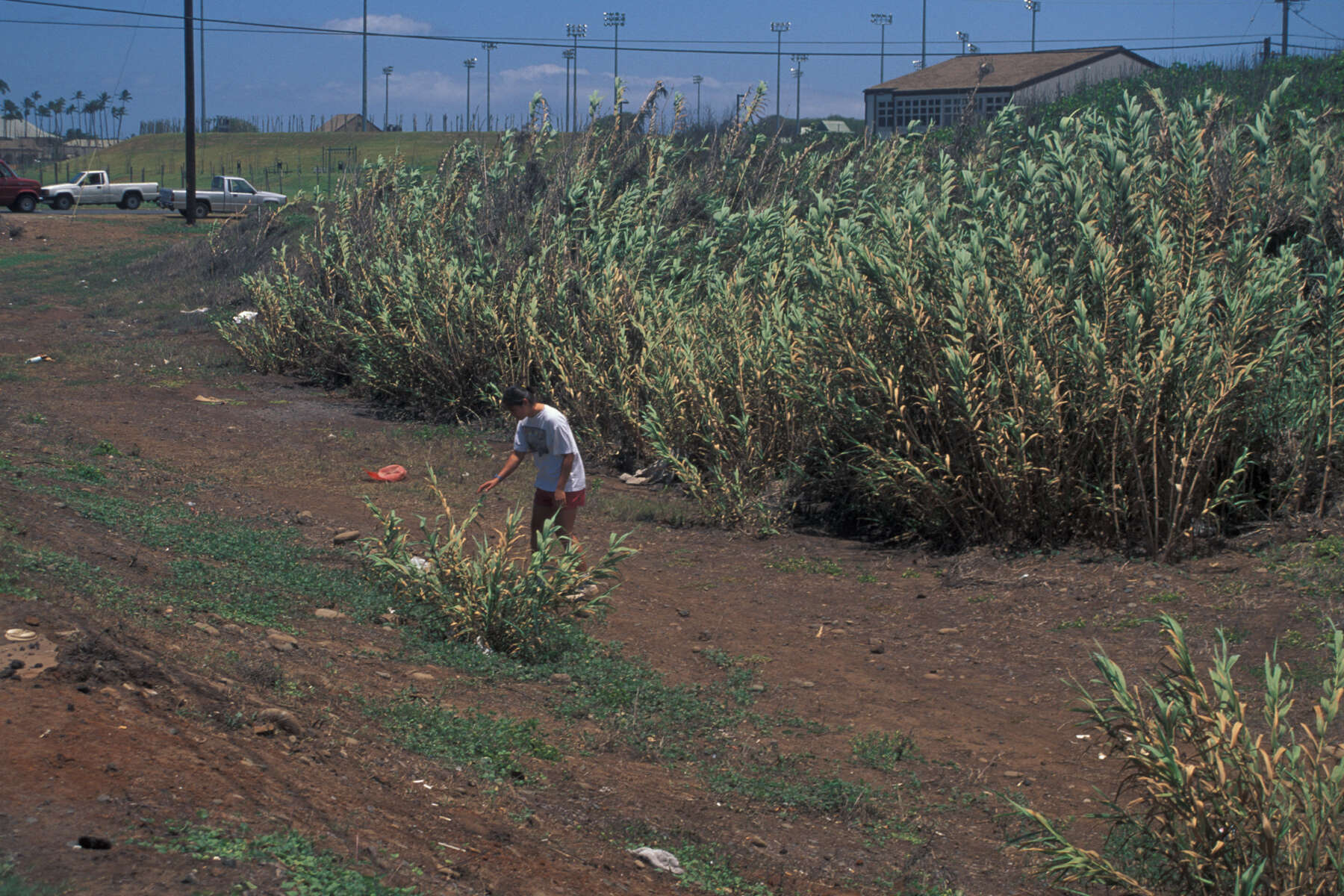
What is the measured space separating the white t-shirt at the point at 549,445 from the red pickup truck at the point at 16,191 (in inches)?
1311

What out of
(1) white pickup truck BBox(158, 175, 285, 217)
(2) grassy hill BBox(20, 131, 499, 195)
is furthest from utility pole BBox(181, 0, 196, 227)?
(2) grassy hill BBox(20, 131, 499, 195)

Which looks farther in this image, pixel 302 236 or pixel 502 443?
pixel 302 236

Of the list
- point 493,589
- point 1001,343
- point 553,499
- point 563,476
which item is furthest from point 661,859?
point 1001,343

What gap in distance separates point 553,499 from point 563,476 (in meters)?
0.22

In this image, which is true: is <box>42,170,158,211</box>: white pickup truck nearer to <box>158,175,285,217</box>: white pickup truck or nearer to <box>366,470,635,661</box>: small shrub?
<box>158,175,285,217</box>: white pickup truck

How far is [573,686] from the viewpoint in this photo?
17.6ft

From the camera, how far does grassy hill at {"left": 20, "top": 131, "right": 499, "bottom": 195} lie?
186 ft

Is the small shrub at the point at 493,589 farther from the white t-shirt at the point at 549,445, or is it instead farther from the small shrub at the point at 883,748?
the small shrub at the point at 883,748

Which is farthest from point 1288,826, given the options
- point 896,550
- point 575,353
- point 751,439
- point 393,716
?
point 575,353

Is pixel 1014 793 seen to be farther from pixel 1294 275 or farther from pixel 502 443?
pixel 502 443

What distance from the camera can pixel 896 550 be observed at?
816cm

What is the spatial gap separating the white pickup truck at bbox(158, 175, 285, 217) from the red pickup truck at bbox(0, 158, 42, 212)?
3601 millimetres

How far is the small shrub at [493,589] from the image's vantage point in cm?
561

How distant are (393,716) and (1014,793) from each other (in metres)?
2.51
